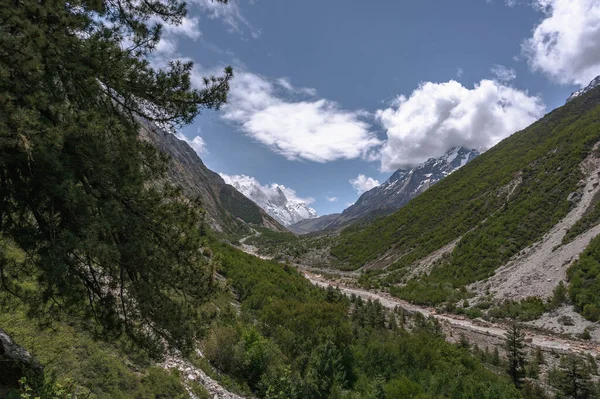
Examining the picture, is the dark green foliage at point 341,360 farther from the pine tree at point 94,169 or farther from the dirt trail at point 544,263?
the dirt trail at point 544,263

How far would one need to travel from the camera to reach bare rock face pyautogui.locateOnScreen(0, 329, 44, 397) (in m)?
4.49

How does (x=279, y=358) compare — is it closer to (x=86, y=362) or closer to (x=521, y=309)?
(x=86, y=362)

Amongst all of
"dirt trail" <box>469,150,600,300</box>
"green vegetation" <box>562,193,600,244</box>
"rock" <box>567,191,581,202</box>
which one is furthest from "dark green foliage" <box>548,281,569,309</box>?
"rock" <box>567,191,581,202</box>

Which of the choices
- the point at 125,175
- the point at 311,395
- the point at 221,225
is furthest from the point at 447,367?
the point at 221,225

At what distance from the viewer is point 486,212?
45.4 m

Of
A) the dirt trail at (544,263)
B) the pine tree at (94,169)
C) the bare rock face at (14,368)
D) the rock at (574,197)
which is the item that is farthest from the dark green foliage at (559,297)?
the bare rock face at (14,368)

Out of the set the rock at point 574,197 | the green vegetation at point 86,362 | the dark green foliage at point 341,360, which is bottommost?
the dark green foliage at point 341,360

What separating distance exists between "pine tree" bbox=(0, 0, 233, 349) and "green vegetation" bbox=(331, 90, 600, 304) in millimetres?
30347

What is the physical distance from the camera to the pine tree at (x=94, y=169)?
3.34m

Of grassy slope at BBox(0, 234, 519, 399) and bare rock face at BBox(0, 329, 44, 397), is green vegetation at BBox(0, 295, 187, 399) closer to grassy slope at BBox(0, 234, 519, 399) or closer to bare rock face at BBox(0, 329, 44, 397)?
grassy slope at BBox(0, 234, 519, 399)

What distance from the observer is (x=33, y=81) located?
354cm

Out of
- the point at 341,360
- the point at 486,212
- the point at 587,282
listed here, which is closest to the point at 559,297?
the point at 587,282

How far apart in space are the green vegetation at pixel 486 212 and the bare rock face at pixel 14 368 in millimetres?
31183

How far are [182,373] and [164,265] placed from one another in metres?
6.17
